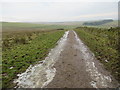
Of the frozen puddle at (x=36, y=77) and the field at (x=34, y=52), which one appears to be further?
the field at (x=34, y=52)

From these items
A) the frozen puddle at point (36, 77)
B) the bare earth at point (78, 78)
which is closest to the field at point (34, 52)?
the frozen puddle at point (36, 77)

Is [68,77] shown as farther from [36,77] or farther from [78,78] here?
[36,77]

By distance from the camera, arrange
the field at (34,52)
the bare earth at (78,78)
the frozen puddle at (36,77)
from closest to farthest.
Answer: the bare earth at (78,78) < the frozen puddle at (36,77) < the field at (34,52)

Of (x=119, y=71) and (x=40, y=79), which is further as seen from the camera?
(x=119, y=71)

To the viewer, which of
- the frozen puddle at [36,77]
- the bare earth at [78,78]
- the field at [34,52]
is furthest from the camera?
the field at [34,52]

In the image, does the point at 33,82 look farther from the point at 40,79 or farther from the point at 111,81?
the point at 111,81

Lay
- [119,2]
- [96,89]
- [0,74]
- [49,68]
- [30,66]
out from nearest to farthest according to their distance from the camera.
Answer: [96,89] → [0,74] → [49,68] → [30,66] → [119,2]

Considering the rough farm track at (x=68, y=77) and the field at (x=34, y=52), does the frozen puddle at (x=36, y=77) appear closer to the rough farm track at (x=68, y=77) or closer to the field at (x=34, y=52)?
the rough farm track at (x=68, y=77)

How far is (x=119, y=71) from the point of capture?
7.16 m

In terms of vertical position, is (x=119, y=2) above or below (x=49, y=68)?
above

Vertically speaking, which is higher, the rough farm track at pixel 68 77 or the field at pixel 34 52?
the field at pixel 34 52

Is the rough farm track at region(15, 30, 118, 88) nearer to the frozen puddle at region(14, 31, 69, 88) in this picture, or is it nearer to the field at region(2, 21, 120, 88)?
the frozen puddle at region(14, 31, 69, 88)

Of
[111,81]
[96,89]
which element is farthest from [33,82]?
[111,81]

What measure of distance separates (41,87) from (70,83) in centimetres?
153
